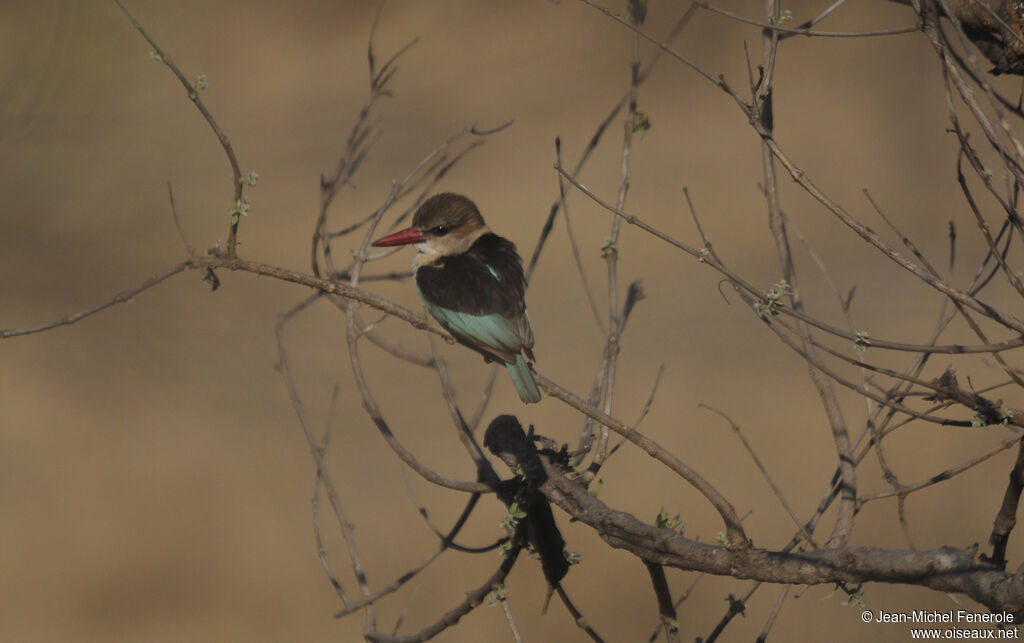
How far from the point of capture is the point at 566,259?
798 centimetres

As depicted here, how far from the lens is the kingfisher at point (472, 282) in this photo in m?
3.06

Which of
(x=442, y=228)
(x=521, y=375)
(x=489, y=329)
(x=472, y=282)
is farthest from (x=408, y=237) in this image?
(x=521, y=375)

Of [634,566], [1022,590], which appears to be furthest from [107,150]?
[1022,590]

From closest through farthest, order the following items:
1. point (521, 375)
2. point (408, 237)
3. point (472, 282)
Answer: point (521, 375) → point (472, 282) → point (408, 237)

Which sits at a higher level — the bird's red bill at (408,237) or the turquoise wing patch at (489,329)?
the bird's red bill at (408,237)

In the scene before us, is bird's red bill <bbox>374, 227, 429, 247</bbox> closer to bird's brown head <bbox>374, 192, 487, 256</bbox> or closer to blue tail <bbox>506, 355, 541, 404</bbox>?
bird's brown head <bbox>374, 192, 487, 256</bbox>

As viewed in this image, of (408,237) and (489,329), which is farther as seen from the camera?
(408,237)

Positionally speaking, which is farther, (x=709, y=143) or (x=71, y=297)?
(x=709, y=143)

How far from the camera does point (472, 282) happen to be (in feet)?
10.8

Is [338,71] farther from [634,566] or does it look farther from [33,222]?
[634,566]

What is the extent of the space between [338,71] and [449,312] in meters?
5.60

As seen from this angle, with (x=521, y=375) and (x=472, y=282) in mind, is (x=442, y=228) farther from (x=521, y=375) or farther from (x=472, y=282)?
(x=521, y=375)

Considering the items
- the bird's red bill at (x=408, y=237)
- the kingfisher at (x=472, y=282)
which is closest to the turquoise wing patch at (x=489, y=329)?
the kingfisher at (x=472, y=282)

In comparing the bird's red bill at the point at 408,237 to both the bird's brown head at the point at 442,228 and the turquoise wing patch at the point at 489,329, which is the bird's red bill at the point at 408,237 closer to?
the bird's brown head at the point at 442,228
